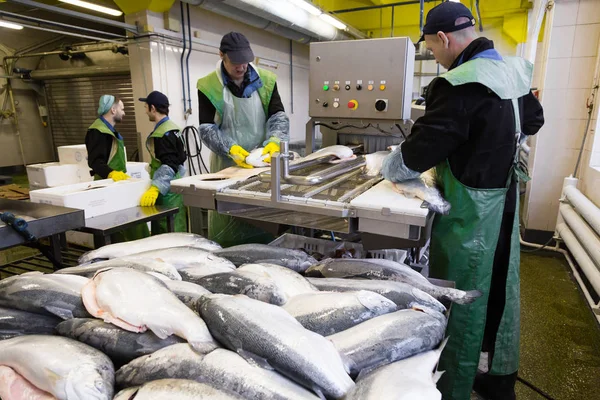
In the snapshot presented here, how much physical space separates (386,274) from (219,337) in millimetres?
639

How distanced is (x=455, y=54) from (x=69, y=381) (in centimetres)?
187

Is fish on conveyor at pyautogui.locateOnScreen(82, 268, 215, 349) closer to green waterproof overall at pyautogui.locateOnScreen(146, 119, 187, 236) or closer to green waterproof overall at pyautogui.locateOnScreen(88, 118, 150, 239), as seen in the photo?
green waterproof overall at pyautogui.locateOnScreen(146, 119, 187, 236)

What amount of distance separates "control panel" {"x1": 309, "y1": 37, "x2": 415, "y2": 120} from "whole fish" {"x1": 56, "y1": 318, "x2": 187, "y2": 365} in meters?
2.05

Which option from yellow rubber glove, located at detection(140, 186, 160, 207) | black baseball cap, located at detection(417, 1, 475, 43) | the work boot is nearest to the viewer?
black baseball cap, located at detection(417, 1, 475, 43)

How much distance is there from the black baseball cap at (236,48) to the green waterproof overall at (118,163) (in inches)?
64.8

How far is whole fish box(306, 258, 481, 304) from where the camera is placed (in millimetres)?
1216

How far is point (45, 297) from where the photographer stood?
1.03m

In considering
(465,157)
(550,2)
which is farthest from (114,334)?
(550,2)

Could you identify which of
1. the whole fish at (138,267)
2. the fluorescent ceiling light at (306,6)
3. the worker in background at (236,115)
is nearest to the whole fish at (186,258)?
the whole fish at (138,267)

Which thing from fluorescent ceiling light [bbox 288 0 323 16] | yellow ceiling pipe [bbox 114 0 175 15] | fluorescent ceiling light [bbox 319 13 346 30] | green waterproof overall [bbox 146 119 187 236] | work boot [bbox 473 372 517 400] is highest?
fluorescent ceiling light [bbox 319 13 346 30]

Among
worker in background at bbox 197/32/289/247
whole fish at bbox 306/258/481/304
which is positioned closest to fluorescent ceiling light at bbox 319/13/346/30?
worker in background at bbox 197/32/289/247

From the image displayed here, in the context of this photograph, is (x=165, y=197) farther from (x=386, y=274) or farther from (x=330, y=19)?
(x=330, y=19)

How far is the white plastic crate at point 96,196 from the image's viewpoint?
7.94 feet

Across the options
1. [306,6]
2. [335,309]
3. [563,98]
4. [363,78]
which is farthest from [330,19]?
[335,309]
